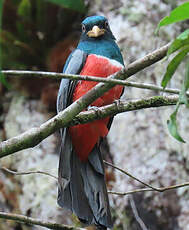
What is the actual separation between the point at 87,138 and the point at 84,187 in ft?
1.40

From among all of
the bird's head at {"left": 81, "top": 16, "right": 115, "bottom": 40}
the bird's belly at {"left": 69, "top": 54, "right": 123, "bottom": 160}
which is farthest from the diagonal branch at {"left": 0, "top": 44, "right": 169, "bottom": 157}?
the bird's head at {"left": 81, "top": 16, "right": 115, "bottom": 40}

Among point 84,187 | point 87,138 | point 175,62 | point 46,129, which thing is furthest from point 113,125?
point 175,62

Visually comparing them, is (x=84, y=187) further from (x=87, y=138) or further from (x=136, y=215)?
(x=136, y=215)

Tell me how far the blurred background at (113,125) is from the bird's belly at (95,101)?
0.61 m

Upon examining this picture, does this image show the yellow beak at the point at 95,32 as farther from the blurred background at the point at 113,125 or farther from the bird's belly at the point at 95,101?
the blurred background at the point at 113,125

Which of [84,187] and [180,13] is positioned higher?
[180,13]

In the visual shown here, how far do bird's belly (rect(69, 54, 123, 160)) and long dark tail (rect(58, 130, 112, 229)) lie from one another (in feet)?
A: 0.20

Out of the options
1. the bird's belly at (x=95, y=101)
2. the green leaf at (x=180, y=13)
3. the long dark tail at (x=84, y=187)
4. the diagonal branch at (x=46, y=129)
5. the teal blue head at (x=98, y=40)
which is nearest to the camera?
the green leaf at (x=180, y=13)

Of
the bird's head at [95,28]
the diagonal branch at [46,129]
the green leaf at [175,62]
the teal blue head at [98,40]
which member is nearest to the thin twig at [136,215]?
the teal blue head at [98,40]

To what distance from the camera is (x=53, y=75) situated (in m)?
1.75

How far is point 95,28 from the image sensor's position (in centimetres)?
352

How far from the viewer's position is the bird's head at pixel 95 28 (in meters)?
3.51

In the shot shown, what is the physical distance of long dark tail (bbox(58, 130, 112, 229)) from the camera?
277 centimetres

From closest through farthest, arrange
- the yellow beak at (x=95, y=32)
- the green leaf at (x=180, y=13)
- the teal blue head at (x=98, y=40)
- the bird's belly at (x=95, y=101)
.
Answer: the green leaf at (x=180, y=13), the bird's belly at (x=95, y=101), the teal blue head at (x=98, y=40), the yellow beak at (x=95, y=32)
